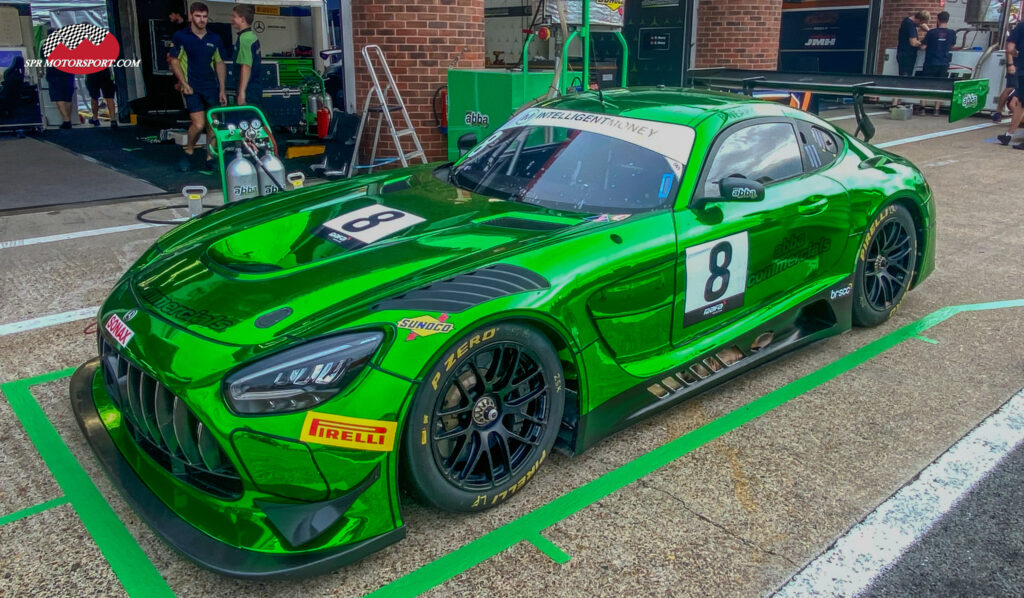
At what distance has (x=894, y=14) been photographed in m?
18.2

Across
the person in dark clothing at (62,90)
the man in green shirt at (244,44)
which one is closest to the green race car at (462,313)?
the man in green shirt at (244,44)

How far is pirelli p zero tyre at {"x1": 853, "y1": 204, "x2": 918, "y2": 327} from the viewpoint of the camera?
15.0ft

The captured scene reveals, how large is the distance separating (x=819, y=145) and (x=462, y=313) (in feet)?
8.80

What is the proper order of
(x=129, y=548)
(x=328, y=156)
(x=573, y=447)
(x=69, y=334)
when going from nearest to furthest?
(x=129, y=548) → (x=573, y=447) → (x=69, y=334) → (x=328, y=156)

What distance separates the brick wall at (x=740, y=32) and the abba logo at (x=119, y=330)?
12663 mm

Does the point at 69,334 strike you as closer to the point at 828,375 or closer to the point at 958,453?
the point at 828,375

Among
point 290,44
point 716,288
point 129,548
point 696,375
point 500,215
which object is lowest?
point 129,548

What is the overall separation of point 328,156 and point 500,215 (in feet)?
21.0

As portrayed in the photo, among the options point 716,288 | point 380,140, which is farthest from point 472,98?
point 716,288

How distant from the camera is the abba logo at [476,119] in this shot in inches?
346

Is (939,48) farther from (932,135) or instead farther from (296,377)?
(296,377)

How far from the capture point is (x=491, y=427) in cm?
290

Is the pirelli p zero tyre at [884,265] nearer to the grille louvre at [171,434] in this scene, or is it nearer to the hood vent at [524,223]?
the hood vent at [524,223]

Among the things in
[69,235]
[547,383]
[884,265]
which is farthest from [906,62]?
[547,383]
